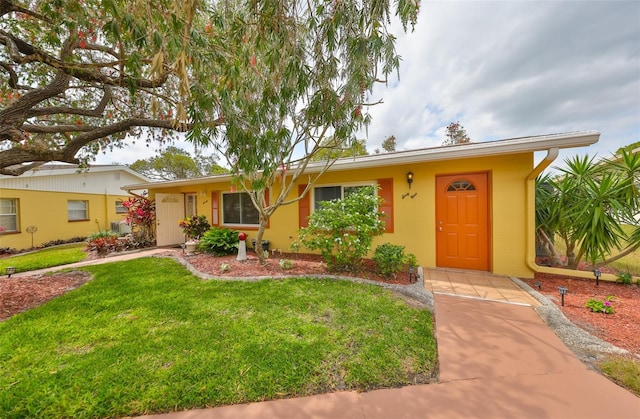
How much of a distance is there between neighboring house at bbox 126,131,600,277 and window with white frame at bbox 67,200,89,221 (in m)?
12.3

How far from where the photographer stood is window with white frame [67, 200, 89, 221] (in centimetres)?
1122

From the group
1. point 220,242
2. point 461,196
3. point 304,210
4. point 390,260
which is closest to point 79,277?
point 220,242

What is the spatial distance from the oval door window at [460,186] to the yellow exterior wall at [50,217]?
1563 centimetres

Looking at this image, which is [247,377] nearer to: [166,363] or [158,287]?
[166,363]

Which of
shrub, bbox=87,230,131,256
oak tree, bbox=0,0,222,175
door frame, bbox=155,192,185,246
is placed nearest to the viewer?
oak tree, bbox=0,0,222,175

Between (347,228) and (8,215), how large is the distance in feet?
45.6

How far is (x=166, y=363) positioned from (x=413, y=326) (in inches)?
103

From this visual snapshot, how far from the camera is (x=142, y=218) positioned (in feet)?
28.9

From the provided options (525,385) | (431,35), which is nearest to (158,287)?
(525,385)

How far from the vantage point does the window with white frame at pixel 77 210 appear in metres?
11.2

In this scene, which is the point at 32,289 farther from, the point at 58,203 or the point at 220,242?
the point at 58,203

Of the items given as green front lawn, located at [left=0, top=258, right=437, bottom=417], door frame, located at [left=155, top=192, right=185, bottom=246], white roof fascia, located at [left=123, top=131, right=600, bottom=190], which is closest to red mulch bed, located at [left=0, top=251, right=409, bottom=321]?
green front lawn, located at [left=0, top=258, right=437, bottom=417]

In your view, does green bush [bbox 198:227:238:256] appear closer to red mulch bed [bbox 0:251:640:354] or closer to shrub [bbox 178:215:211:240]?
red mulch bed [bbox 0:251:640:354]

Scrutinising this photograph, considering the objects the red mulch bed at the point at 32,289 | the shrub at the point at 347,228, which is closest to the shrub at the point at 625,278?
the shrub at the point at 347,228
